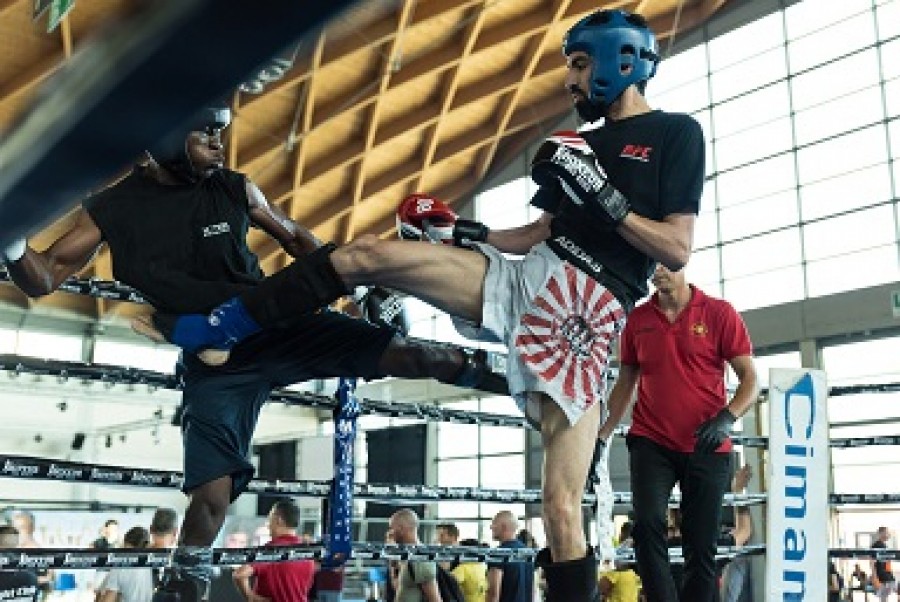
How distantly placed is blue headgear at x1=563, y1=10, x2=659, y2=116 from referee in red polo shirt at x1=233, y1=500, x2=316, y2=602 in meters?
3.05

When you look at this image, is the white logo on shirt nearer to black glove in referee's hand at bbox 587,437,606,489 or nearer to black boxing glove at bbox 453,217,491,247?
black boxing glove at bbox 453,217,491,247

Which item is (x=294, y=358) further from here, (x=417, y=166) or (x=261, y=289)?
(x=417, y=166)

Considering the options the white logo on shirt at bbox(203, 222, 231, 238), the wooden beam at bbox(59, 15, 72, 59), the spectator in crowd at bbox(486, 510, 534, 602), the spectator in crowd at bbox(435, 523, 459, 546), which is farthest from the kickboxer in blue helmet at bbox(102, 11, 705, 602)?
the wooden beam at bbox(59, 15, 72, 59)

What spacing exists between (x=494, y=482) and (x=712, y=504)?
13.7m

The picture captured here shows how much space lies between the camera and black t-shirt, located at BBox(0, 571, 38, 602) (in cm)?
268

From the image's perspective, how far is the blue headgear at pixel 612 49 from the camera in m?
2.11

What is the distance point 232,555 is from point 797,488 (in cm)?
179

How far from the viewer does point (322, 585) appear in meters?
2.52

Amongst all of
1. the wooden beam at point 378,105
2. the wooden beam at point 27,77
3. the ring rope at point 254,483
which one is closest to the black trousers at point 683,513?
the ring rope at point 254,483

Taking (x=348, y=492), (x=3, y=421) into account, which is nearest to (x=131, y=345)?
(x=3, y=421)

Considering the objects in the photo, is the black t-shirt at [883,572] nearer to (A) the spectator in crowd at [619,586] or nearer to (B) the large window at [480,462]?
(A) the spectator in crowd at [619,586]

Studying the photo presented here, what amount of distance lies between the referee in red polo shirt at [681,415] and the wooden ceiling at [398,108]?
34.5 ft

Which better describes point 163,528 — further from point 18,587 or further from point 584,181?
point 584,181

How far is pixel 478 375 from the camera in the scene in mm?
2652
